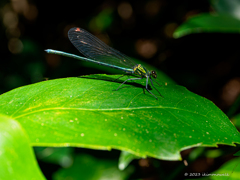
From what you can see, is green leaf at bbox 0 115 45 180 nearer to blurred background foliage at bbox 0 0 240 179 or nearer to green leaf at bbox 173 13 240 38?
green leaf at bbox 173 13 240 38

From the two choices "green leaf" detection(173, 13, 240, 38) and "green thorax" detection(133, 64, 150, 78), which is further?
"green thorax" detection(133, 64, 150, 78)

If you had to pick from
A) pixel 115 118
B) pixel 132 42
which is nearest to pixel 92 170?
pixel 115 118

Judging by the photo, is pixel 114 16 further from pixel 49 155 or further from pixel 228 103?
pixel 49 155

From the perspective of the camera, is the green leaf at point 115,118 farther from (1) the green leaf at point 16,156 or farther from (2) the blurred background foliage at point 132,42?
(2) the blurred background foliage at point 132,42

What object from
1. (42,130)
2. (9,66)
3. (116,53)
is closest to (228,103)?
(116,53)

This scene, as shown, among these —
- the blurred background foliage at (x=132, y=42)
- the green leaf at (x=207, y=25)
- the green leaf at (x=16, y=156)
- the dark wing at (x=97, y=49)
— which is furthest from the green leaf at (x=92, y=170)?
the green leaf at (x=16, y=156)

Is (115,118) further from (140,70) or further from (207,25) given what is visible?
(207,25)

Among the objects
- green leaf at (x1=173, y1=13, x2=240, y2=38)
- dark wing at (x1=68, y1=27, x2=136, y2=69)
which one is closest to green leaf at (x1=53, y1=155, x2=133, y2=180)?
dark wing at (x1=68, y1=27, x2=136, y2=69)
